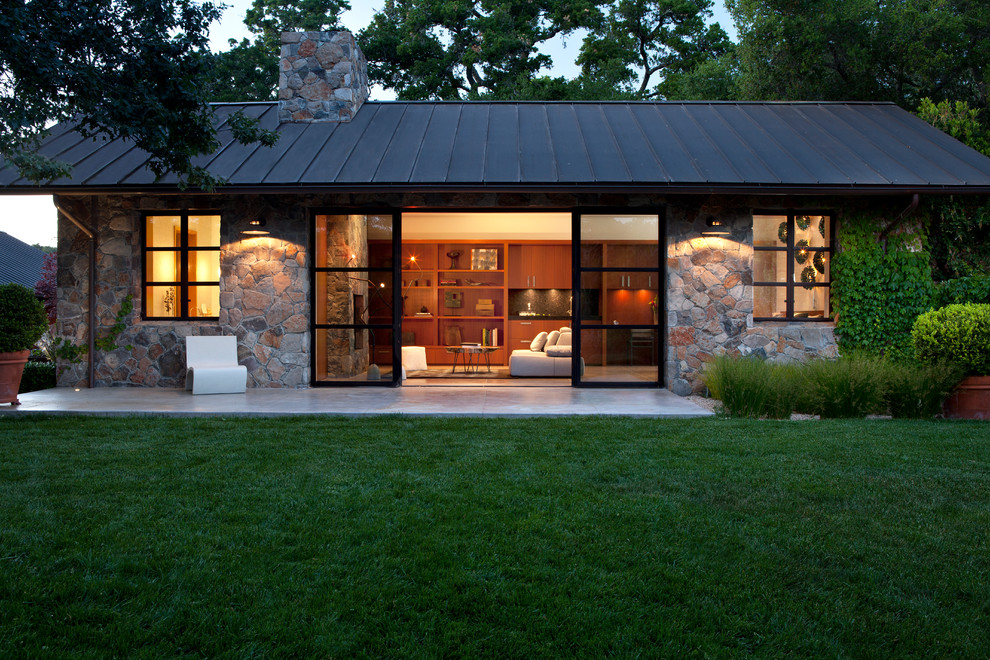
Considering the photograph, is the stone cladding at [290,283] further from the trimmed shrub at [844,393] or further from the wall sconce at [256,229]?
the trimmed shrub at [844,393]

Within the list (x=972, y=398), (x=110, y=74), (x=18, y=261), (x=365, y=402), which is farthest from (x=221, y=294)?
(x=18, y=261)

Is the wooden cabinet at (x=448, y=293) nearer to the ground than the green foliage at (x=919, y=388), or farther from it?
farther from it

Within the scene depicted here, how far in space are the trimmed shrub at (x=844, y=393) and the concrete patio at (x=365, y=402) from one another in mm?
1043

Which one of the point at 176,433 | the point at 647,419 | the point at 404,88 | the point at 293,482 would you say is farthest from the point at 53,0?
the point at 404,88

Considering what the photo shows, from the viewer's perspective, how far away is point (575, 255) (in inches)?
351

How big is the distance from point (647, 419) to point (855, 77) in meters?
10.8

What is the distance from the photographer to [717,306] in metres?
8.66

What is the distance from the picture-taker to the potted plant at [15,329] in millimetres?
6824

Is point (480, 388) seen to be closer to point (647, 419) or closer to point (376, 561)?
point (647, 419)

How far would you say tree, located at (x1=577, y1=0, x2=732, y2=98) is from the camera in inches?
782

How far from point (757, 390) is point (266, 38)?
18.5m

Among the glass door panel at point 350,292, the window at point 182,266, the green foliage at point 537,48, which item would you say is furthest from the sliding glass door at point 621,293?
the green foliage at point 537,48

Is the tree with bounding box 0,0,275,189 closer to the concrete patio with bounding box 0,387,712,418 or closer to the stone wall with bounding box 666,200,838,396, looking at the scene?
the concrete patio with bounding box 0,387,712,418

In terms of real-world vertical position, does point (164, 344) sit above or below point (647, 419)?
above
